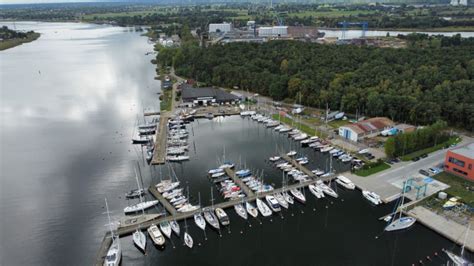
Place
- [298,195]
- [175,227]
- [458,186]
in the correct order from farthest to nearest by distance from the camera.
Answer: [298,195] < [458,186] < [175,227]

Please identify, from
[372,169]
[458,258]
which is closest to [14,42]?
[372,169]

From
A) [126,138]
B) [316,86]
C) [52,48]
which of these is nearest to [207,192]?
[126,138]

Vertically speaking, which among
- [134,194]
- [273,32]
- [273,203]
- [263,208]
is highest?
[273,32]

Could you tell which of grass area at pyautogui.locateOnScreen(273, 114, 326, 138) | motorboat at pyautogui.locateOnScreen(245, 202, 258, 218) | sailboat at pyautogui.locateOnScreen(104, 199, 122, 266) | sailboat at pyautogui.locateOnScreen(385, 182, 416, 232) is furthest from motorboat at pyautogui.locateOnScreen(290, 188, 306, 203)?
sailboat at pyautogui.locateOnScreen(104, 199, 122, 266)

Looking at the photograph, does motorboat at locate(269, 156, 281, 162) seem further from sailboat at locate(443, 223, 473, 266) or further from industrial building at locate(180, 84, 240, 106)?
industrial building at locate(180, 84, 240, 106)

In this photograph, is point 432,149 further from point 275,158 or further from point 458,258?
point 458,258

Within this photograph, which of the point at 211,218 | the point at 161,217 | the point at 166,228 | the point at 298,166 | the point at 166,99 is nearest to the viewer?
the point at 166,228
